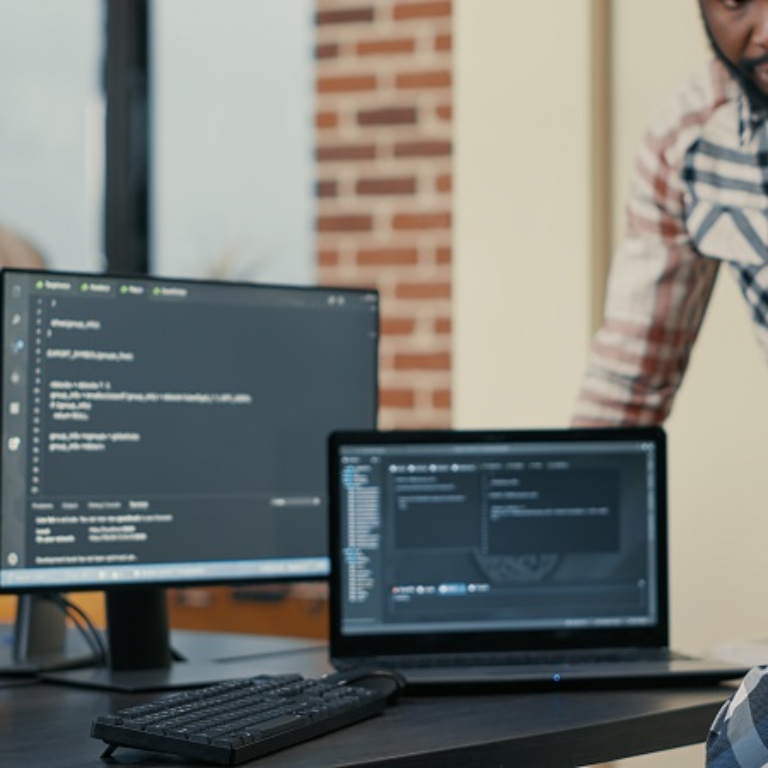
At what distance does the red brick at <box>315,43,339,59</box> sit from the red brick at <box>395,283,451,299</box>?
537mm

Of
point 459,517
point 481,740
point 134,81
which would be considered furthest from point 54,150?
point 481,740

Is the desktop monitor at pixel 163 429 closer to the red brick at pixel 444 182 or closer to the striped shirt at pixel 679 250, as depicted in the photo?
the striped shirt at pixel 679 250

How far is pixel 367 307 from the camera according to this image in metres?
2.02

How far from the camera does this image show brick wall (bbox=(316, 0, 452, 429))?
3658 millimetres

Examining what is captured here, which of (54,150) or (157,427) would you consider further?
(54,150)

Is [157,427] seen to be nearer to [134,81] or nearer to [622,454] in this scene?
[622,454]

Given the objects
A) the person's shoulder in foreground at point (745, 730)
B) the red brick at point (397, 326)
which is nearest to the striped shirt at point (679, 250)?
the person's shoulder in foreground at point (745, 730)

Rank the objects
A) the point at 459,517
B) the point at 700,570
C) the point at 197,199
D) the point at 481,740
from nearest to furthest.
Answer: the point at 481,740, the point at 459,517, the point at 700,570, the point at 197,199

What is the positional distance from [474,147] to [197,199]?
1300 mm

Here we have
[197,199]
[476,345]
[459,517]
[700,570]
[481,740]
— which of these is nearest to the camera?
[481,740]

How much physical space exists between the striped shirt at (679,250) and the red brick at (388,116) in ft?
4.34

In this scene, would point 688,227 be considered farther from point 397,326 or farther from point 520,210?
point 397,326

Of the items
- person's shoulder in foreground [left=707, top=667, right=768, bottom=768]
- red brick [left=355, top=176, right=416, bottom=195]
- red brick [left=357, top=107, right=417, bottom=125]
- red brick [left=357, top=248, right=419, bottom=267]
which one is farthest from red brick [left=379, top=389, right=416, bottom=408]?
person's shoulder in foreground [left=707, top=667, right=768, bottom=768]

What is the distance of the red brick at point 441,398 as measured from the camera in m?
3.63
